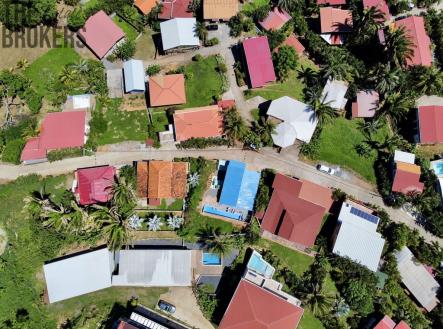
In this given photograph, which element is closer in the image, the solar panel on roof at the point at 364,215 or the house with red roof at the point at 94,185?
the solar panel on roof at the point at 364,215

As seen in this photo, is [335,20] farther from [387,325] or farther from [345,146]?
[387,325]

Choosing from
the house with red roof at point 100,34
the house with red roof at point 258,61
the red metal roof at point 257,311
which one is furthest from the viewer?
the house with red roof at point 100,34

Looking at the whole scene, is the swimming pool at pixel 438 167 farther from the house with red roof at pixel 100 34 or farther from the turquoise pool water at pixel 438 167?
the house with red roof at pixel 100 34

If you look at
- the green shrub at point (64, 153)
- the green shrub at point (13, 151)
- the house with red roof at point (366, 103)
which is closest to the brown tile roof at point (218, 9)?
the house with red roof at point (366, 103)

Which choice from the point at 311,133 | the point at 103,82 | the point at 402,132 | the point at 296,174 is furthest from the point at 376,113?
the point at 103,82

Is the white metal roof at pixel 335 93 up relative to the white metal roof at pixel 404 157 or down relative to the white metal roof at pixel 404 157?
up

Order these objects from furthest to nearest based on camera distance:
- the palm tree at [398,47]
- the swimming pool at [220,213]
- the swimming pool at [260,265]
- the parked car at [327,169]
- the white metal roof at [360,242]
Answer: the parked car at [327,169]
the swimming pool at [220,213]
the palm tree at [398,47]
the swimming pool at [260,265]
the white metal roof at [360,242]

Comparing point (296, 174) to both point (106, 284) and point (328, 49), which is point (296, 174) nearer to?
point (328, 49)
